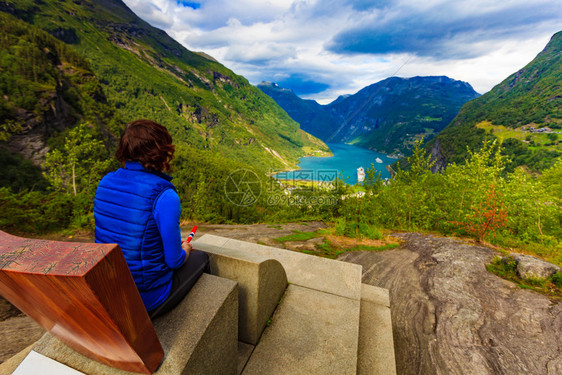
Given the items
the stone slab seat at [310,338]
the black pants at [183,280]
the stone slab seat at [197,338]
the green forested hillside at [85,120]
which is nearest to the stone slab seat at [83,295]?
the stone slab seat at [197,338]

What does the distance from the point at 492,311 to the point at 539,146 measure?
118 metres

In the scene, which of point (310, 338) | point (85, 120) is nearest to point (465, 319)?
point (310, 338)

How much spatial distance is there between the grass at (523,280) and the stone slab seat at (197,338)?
18.6 ft

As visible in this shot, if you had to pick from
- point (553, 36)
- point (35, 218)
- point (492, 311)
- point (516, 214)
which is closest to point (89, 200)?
point (35, 218)

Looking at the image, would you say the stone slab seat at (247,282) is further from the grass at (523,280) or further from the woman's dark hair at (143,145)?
the grass at (523,280)

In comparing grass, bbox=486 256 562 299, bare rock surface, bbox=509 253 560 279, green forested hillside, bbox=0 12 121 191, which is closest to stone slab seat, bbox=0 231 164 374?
grass, bbox=486 256 562 299

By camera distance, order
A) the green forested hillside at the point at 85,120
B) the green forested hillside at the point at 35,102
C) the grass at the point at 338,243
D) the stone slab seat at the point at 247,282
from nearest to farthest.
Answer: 1. the stone slab seat at the point at 247,282
2. the grass at the point at 338,243
3. the green forested hillside at the point at 85,120
4. the green forested hillside at the point at 35,102

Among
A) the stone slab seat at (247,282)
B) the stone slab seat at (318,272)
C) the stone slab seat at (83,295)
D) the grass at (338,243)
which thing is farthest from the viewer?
the grass at (338,243)

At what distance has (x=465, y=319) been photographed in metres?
3.74

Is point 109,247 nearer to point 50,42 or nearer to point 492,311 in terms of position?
point 492,311

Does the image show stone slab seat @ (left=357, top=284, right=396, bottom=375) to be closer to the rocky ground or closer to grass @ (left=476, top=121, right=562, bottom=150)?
the rocky ground

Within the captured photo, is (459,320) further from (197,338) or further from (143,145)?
(143,145)

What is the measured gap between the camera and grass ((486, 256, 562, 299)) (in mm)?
4266

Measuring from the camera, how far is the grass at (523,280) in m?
4.27
